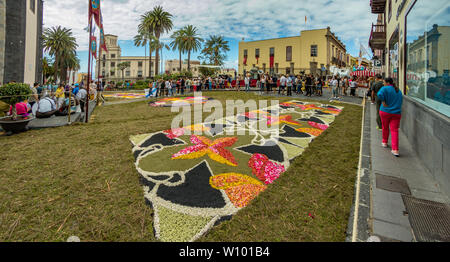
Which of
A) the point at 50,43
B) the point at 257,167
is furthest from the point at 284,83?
the point at 50,43

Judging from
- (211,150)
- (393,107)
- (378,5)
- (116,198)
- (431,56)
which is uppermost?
(378,5)

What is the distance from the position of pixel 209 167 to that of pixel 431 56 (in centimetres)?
554

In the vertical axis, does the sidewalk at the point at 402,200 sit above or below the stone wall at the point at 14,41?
below

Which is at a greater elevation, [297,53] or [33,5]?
[297,53]

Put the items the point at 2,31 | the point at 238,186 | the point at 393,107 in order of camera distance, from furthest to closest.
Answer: the point at 2,31 → the point at 393,107 → the point at 238,186

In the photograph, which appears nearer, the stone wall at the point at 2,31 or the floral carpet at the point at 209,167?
the floral carpet at the point at 209,167

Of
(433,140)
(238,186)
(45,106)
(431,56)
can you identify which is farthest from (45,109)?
(431,56)

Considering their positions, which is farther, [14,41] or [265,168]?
[14,41]

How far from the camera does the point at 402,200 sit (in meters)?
3.43

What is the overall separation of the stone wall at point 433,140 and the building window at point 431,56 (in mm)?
199

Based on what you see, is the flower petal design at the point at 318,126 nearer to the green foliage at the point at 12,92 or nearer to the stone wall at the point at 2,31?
the green foliage at the point at 12,92

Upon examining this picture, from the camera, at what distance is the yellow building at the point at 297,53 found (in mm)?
43969

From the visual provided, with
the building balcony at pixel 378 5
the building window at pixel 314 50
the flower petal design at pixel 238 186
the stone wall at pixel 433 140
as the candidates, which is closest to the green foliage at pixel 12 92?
the flower petal design at pixel 238 186

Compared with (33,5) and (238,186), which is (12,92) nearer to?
(238,186)
